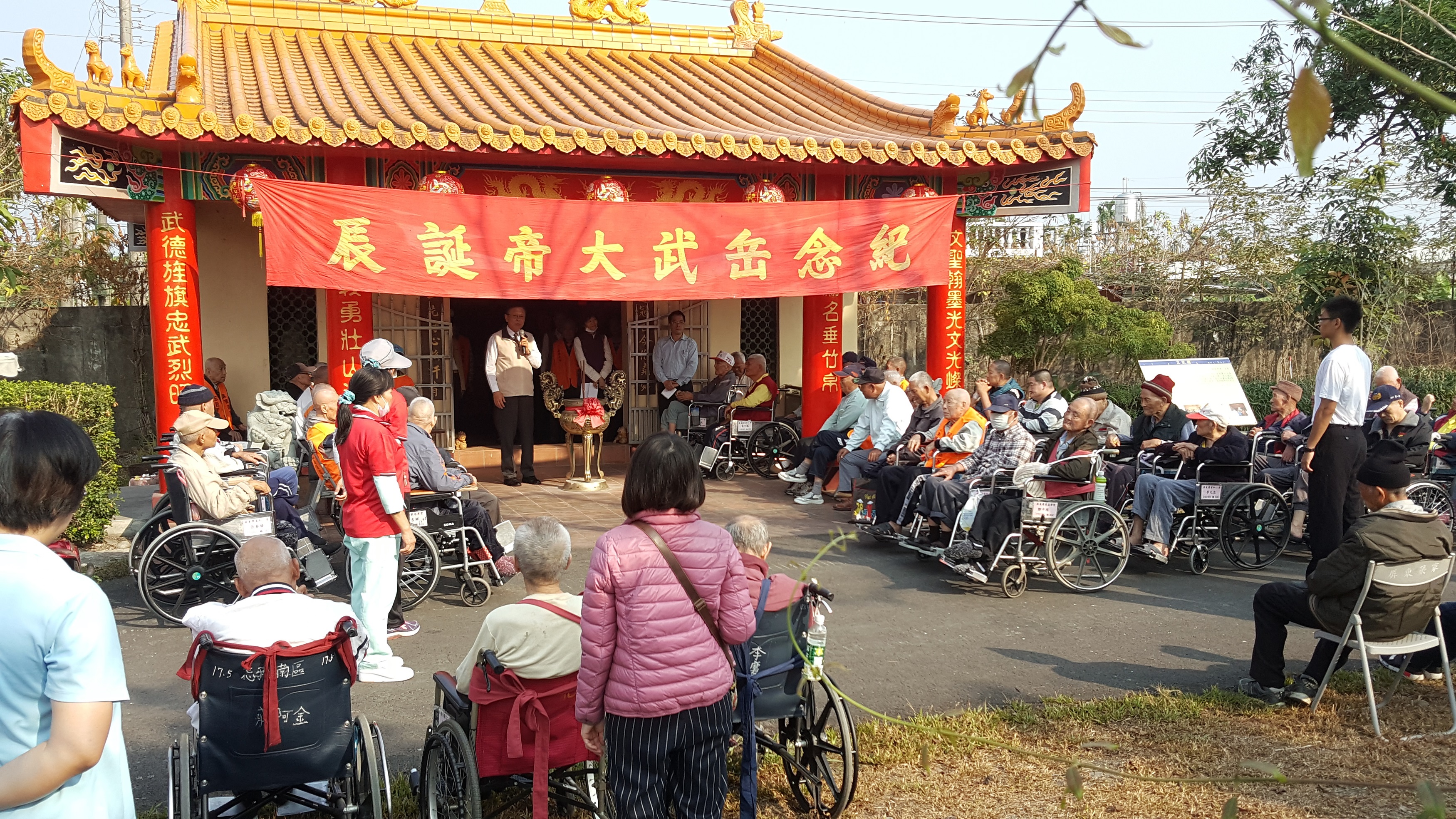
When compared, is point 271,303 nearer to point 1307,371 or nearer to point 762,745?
point 762,745

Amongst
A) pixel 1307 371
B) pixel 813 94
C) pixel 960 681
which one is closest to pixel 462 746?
pixel 960 681

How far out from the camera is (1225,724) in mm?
4234

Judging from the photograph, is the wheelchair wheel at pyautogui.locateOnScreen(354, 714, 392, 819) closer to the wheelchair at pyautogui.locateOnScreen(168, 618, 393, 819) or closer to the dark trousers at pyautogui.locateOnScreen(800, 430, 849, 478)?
the wheelchair at pyautogui.locateOnScreen(168, 618, 393, 819)

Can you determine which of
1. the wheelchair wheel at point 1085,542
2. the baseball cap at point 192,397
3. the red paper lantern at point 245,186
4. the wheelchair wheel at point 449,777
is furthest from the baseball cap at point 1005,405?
the red paper lantern at point 245,186

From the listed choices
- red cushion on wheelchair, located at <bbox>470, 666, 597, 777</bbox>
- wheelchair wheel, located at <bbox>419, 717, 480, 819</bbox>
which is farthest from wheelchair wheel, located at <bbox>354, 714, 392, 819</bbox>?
red cushion on wheelchair, located at <bbox>470, 666, 597, 777</bbox>

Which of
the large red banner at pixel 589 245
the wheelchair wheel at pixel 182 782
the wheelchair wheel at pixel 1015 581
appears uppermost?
the large red banner at pixel 589 245

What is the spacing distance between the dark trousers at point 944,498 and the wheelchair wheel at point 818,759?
3.01 m

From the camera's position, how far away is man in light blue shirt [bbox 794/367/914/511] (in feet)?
26.7

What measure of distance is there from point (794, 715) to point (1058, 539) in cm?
319

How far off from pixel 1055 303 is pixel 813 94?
3.54m

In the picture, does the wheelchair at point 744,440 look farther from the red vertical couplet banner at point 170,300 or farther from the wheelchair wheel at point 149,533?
the wheelchair wheel at point 149,533

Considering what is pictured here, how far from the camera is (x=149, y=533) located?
5.77 m

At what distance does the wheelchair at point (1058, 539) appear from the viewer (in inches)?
241

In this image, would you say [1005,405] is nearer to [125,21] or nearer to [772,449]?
[772,449]
